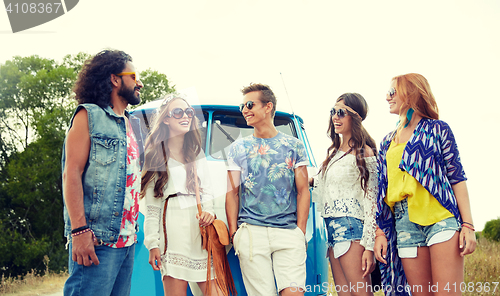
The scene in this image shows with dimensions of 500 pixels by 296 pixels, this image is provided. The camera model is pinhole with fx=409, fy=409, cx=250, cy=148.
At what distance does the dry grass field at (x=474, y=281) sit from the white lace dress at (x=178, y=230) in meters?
1.99

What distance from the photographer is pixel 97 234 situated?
2316mm

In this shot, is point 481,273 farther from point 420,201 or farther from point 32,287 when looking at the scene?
point 32,287

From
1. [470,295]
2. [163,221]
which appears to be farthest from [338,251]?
[470,295]

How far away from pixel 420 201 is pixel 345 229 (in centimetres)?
68

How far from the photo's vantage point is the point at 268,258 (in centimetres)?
316

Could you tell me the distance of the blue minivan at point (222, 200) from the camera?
3619 mm

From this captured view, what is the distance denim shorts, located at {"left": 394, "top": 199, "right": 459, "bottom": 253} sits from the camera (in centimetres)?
268

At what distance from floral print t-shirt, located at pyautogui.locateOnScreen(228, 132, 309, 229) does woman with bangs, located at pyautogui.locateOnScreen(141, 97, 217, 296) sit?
0.98 feet

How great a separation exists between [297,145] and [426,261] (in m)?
1.33

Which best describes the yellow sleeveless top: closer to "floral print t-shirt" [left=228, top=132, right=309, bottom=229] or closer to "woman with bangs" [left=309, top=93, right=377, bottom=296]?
"woman with bangs" [left=309, top=93, right=377, bottom=296]

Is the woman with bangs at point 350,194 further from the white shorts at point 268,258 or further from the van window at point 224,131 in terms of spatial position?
the van window at point 224,131

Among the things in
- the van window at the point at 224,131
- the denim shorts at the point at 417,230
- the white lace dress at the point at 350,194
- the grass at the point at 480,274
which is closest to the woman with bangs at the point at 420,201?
the denim shorts at the point at 417,230

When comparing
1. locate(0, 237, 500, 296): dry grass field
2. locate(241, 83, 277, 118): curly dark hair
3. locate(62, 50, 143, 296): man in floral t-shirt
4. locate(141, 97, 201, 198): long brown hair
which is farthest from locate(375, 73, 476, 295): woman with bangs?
locate(62, 50, 143, 296): man in floral t-shirt

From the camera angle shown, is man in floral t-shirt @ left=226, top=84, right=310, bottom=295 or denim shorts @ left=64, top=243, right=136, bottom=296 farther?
man in floral t-shirt @ left=226, top=84, right=310, bottom=295
